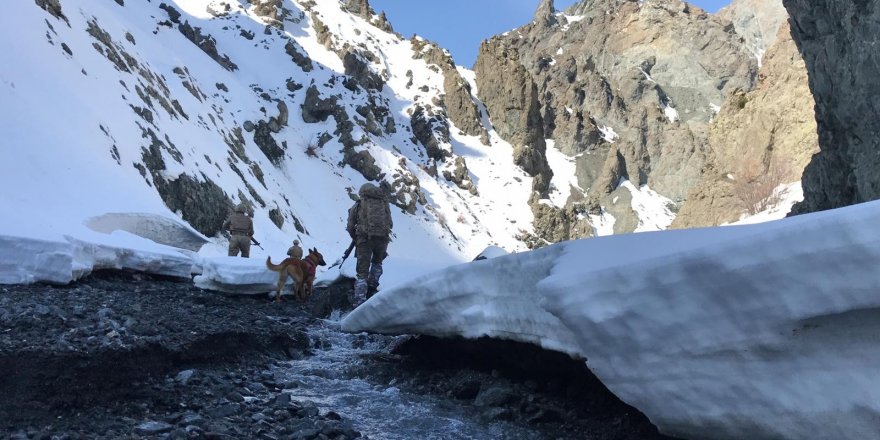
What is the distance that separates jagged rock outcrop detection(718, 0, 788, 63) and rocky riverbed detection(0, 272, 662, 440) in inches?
5592

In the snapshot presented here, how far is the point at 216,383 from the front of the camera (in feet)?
14.5

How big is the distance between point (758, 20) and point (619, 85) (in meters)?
62.7

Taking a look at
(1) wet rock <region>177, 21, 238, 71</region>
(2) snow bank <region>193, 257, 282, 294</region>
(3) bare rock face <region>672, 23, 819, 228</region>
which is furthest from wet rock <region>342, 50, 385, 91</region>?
(2) snow bank <region>193, 257, 282, 294</region>

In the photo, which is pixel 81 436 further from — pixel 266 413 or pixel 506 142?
pixel 506 142

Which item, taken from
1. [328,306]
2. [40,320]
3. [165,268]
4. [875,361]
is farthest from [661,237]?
[165,268]

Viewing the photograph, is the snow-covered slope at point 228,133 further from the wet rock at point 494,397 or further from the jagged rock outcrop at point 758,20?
the jagged rock outcrop at point 758,20

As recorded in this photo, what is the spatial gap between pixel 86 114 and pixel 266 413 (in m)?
16.6

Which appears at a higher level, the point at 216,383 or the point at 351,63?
the point at 351,63

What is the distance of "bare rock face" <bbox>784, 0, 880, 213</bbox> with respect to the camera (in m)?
11.4

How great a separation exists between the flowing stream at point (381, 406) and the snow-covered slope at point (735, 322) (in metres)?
0.89

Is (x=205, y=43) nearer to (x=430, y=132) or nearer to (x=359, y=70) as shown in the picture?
(x=359, y=70)

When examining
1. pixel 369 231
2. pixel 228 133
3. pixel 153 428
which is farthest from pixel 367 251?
pixel 228 133

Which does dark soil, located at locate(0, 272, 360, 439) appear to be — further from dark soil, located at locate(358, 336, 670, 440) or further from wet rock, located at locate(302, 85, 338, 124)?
wet rock, located at locate(302, 85, 338, 124)

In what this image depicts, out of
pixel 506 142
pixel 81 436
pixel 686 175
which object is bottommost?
pixel 81 436
